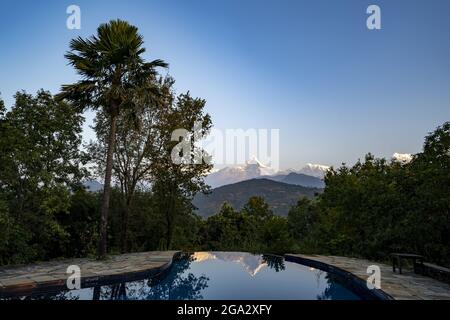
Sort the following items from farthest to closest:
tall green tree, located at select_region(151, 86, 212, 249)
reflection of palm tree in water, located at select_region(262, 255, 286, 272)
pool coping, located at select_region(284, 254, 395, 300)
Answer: tall green tree, located at select_region(151, 86, 212, 249) < reflection of palm tree in water, located at select_region(262, 255, 286, 272) < pool coping, located at select_region(284, 254, 395, 300)

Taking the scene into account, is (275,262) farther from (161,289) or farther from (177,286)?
(161,289)

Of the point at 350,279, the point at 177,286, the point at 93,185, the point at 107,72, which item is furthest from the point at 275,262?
the point at 107,72

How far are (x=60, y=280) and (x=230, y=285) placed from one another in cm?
435

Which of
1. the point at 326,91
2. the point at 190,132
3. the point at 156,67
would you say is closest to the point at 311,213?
the point at 326,91

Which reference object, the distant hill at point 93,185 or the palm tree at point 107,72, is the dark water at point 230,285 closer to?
the palm tree at point 107,72

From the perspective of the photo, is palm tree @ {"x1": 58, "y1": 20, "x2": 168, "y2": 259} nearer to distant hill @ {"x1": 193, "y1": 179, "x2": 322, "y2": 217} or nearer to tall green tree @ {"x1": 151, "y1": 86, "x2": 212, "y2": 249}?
tall green tree @ {"x1": 151, "y1": 86, "x2": 212, "y2": 249}

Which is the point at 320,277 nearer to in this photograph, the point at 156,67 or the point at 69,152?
the point at 156,67

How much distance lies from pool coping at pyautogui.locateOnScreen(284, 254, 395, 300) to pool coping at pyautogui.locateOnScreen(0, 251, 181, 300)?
18.4 feet

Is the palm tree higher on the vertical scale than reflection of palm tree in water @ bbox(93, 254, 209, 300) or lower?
higher

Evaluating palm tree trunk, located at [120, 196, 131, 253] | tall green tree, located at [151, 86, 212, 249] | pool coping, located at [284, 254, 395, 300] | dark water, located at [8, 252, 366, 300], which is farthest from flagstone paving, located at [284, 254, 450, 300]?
palm tree trunk, located at [120, 196, 131, 253]

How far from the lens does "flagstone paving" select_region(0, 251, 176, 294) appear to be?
6516 mm

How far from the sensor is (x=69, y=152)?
11.9m

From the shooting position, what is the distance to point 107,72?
37.2 feet

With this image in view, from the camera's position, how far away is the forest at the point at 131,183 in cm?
949
